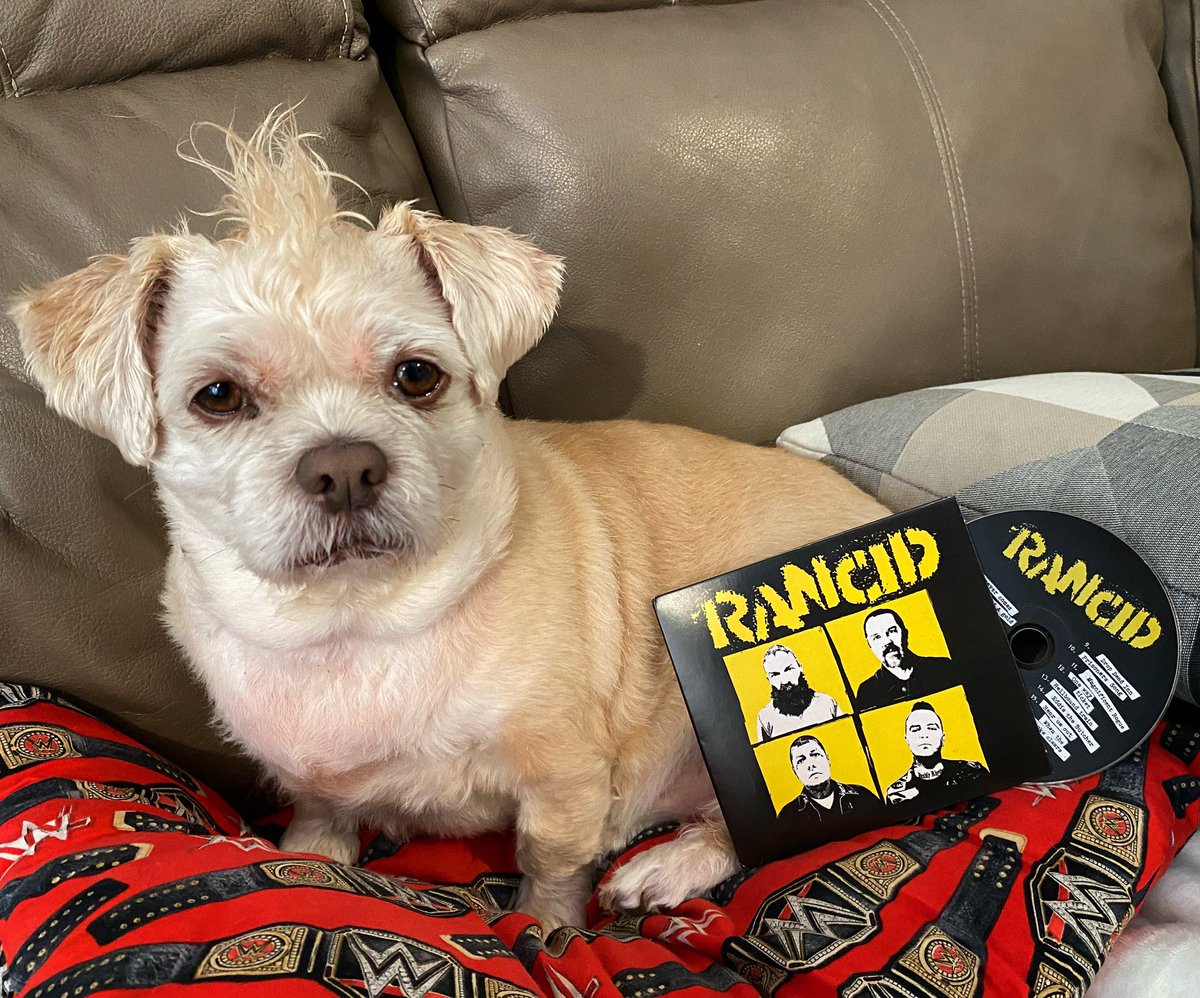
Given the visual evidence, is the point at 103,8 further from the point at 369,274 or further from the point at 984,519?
the point at 984,519

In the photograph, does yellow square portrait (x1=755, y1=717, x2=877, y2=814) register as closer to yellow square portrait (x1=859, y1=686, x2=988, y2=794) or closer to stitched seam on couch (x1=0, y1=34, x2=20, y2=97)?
yellow square portrait (x1=859, y1=686, x2=988, y2=794)

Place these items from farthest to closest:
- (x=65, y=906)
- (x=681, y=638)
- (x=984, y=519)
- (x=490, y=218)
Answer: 1. (x=490, y=218)
2. (x=984, y=519)
3. (x=681, y=638)
4. (x=65, y=906)

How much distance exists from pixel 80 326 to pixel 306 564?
0.36 meters

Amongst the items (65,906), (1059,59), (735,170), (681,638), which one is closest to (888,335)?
(735,170)

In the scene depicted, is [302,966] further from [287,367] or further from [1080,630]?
[1080,630]

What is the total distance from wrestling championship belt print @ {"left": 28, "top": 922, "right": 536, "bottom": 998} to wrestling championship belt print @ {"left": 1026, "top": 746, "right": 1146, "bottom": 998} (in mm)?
567

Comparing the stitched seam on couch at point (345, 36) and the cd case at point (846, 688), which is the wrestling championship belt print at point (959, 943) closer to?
the cd case at point (846, 688)

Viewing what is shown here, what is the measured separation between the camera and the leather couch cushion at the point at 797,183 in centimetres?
135

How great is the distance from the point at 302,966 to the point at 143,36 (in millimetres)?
1148

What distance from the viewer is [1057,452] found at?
1.29m

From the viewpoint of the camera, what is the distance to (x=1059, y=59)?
159 cm

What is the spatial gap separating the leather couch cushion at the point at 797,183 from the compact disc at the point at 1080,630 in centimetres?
47

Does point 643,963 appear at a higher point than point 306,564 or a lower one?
lower

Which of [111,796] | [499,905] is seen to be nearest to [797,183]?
[499,905]
